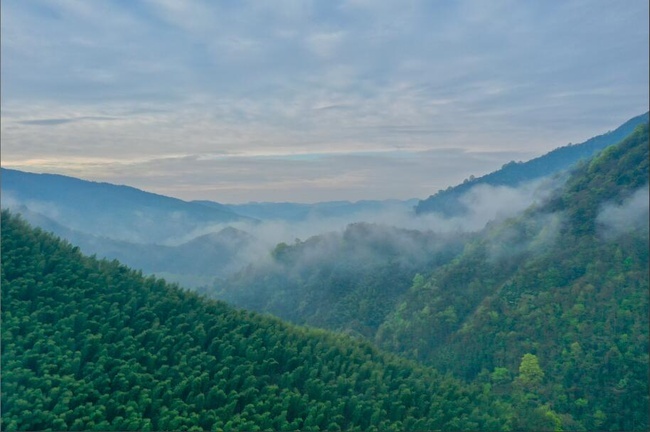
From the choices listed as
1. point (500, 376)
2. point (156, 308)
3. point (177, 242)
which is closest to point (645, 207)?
point (500, 376)

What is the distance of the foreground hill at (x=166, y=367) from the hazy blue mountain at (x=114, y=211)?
40302mm

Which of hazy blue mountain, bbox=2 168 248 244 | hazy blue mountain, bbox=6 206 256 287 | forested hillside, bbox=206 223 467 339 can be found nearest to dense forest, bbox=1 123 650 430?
forested hillside, bbox=206 223 467 339

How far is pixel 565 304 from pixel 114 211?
42260 mm

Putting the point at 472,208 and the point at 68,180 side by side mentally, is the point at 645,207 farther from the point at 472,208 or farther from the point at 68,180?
the point at 68,180

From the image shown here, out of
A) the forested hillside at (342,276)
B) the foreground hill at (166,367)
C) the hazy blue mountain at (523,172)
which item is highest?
the hazy blue mountain at (523,172)

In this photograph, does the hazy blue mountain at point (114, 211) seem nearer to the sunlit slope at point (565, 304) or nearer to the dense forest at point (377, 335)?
the dense forest at point (377, 335)

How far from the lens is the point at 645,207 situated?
24141 mm

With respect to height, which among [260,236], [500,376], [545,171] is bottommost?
[500,376]

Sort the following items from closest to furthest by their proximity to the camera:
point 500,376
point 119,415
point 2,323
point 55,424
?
point 55,424 < point 119,415 < point 2,323 < point 500,376

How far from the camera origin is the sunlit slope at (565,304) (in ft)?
62.1

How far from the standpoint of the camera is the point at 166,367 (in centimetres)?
849

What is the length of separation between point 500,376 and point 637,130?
14.2 meters

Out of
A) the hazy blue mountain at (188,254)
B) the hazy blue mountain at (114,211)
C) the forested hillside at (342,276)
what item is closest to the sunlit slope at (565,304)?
the forested hillside at (342,276)

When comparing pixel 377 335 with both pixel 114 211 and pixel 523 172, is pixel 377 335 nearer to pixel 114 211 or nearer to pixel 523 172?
pixel 523 172
